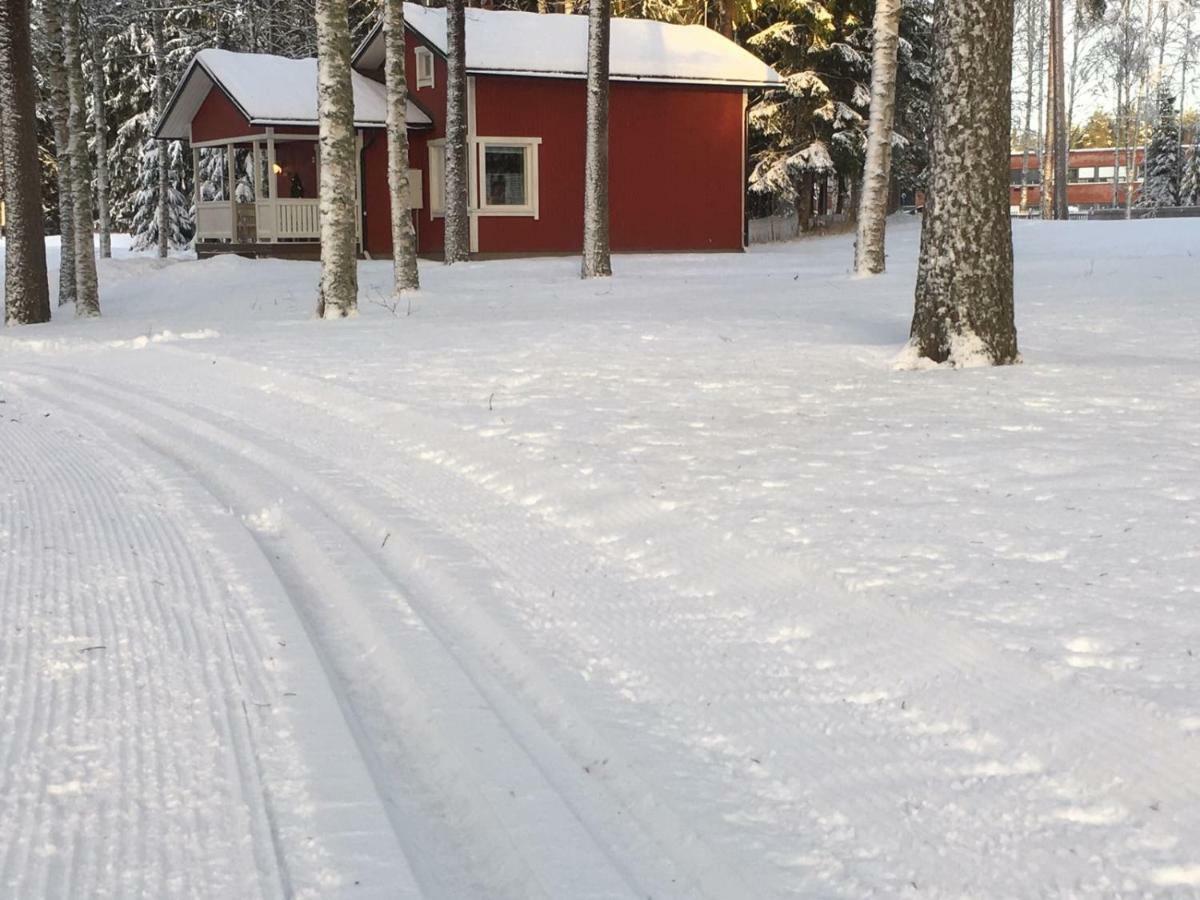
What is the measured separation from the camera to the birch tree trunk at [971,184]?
941cm

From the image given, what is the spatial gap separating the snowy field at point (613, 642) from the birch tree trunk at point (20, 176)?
9.50m

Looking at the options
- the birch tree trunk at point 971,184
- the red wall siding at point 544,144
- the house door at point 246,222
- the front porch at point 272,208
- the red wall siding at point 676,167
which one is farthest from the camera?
the house door at point 246,222

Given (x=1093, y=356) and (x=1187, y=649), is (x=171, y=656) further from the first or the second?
(x=1093, y=356)

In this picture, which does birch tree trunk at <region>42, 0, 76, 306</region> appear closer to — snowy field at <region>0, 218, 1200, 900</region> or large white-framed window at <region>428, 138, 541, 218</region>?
large white-framed window at <region>428, 138, 541, 218</region>

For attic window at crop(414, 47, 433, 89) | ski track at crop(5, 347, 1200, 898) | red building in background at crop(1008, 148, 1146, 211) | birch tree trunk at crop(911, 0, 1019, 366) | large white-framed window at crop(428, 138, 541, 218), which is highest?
red building in background at crop(1008, 148, 1146, 211)

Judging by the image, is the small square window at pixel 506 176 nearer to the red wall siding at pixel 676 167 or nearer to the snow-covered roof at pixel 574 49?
the snow-covered roof at pixel 574 49

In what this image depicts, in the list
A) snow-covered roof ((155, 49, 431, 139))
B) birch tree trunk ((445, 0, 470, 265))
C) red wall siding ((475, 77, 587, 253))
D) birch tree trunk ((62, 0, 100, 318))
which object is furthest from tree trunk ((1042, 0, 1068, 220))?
birch tree trunk ((62, 0, 100, 318))

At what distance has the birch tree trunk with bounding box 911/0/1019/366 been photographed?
30.9ft

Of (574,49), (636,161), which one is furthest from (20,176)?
(636,161)

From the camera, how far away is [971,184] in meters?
9.48

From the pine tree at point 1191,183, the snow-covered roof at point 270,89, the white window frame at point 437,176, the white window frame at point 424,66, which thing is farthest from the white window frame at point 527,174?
the pine tree at point 1191,183

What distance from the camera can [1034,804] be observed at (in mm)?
3074

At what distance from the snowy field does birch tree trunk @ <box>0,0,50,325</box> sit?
9.50 meters

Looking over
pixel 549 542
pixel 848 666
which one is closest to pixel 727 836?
pixel 848 666
